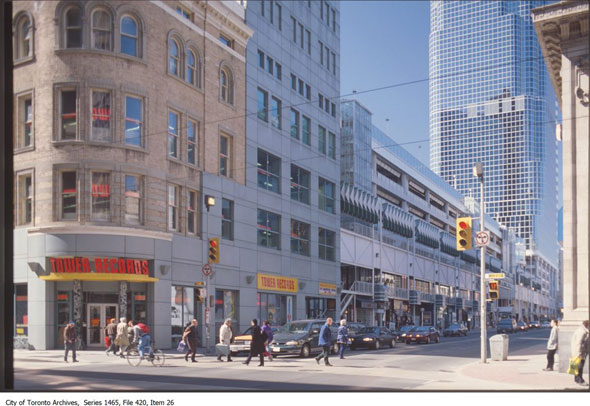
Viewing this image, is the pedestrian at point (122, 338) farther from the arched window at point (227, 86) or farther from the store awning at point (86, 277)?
the arched window at point (227, 86)

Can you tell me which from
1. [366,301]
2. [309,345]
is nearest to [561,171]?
[309,345]

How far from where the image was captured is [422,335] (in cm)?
5075

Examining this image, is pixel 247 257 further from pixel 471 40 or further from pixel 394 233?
pixel 394 233

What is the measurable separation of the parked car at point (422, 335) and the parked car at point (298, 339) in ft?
54.0

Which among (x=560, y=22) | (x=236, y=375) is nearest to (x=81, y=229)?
(x=236, y=375)

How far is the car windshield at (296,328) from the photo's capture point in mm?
34594

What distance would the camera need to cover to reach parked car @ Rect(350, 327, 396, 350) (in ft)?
136

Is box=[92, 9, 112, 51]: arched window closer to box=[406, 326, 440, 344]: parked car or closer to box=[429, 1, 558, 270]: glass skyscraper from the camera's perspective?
box=[429, 1, 558, 270]: glass skyscraper

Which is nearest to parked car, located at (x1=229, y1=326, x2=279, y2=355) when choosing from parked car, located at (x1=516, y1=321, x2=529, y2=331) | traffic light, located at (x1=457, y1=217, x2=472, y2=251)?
traffic light, located at (x1=457, y1=217, x2=472, y2=251)

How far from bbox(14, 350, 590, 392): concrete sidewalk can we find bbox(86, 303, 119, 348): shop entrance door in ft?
7.18

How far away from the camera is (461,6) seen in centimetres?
2842

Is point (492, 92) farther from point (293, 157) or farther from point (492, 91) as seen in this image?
point (293, 157)

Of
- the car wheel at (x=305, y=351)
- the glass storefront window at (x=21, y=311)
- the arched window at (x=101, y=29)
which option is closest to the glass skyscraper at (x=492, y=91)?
the car wheel at (x=305, y=351)

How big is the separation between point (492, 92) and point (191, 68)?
20752 mm
